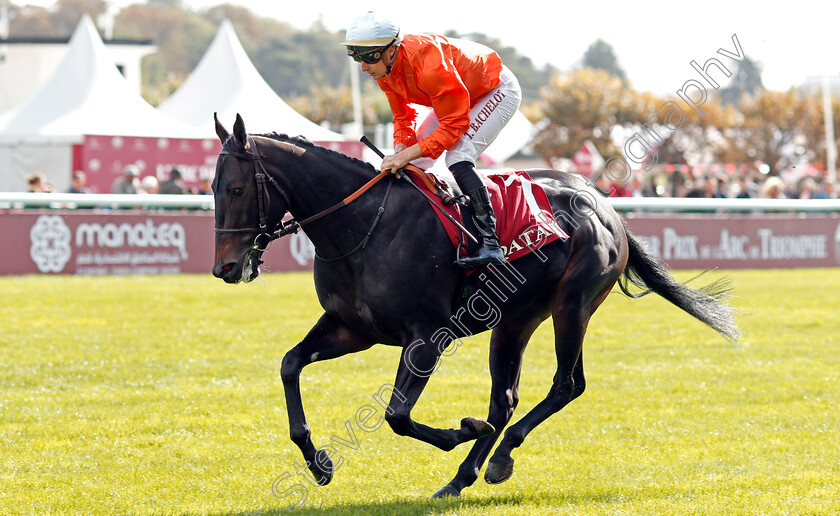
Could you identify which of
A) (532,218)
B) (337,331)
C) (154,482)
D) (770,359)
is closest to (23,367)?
(154,482)

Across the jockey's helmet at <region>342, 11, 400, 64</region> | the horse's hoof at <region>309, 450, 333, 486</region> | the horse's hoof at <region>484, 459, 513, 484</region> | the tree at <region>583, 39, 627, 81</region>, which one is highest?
the tree at <region>583, 39, 627, 81</region>

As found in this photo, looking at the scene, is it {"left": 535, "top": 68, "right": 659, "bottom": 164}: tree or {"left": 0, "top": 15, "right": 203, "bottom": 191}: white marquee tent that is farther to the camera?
{"left": 535, "top": 68, "right": 659, "bottom": 164}: tree

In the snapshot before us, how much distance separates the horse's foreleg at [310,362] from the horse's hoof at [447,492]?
0.55 meters

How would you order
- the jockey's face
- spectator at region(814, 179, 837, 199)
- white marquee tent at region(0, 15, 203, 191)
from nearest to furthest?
the jockey's face, white marquee tent at region(0, 15, 203, 191), spectator at region(814, 179, 837, 199)

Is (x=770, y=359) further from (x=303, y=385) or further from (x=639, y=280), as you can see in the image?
(x=303, y=385)

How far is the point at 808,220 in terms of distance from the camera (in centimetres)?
1652

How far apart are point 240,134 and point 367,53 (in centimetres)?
67

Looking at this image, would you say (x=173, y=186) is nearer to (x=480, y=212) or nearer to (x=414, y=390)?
(x=480, y=212)

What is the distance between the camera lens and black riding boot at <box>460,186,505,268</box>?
15.2 feet

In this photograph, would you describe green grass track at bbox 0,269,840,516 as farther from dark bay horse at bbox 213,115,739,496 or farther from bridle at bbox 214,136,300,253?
bridle at bbox 214,136,300,253

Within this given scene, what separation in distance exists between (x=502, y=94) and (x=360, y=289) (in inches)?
52.4

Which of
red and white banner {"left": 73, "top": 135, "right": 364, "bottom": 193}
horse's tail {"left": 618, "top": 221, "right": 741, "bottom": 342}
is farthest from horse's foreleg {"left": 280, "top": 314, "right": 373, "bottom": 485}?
red and white banner {"left": 73, "top": 135, "right": 364, "bottom": 193}

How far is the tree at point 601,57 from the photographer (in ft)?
322

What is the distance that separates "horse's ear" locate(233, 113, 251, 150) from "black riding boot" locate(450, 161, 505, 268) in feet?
3.34
